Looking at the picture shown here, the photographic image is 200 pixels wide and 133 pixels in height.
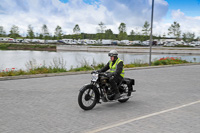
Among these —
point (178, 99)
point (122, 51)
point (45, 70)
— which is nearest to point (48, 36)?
point (122, 51)

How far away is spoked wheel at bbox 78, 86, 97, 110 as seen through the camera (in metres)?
5.99

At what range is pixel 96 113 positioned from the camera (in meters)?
5.91

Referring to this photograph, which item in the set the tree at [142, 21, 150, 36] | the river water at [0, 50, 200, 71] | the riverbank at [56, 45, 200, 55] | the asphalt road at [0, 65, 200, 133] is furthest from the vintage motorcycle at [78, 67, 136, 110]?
the tree at [142, 21, 150, 36]

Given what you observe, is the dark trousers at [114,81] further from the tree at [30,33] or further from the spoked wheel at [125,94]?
the tree at [30,33]

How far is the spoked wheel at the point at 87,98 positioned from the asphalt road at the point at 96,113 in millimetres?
166

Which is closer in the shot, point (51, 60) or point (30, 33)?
point (51, 60)

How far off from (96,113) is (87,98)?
0.48m

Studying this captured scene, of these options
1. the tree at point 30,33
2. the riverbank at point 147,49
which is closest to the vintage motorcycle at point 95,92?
the riverbank at point 147,49

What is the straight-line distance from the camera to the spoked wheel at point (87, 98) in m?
5.99

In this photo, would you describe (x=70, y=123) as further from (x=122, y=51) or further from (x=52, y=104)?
(x=122, y=51)

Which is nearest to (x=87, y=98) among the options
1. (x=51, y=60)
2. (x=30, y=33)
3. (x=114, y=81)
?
(x=114, y=81)

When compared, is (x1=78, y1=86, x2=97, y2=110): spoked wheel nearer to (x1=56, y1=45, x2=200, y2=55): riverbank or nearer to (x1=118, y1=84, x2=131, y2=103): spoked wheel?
(x1=118, y1=84, x2=131, y2=103): spoked wheel

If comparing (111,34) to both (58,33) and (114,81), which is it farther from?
(114,81)

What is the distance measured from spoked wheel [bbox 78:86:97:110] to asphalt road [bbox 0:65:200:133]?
0.17 metres
